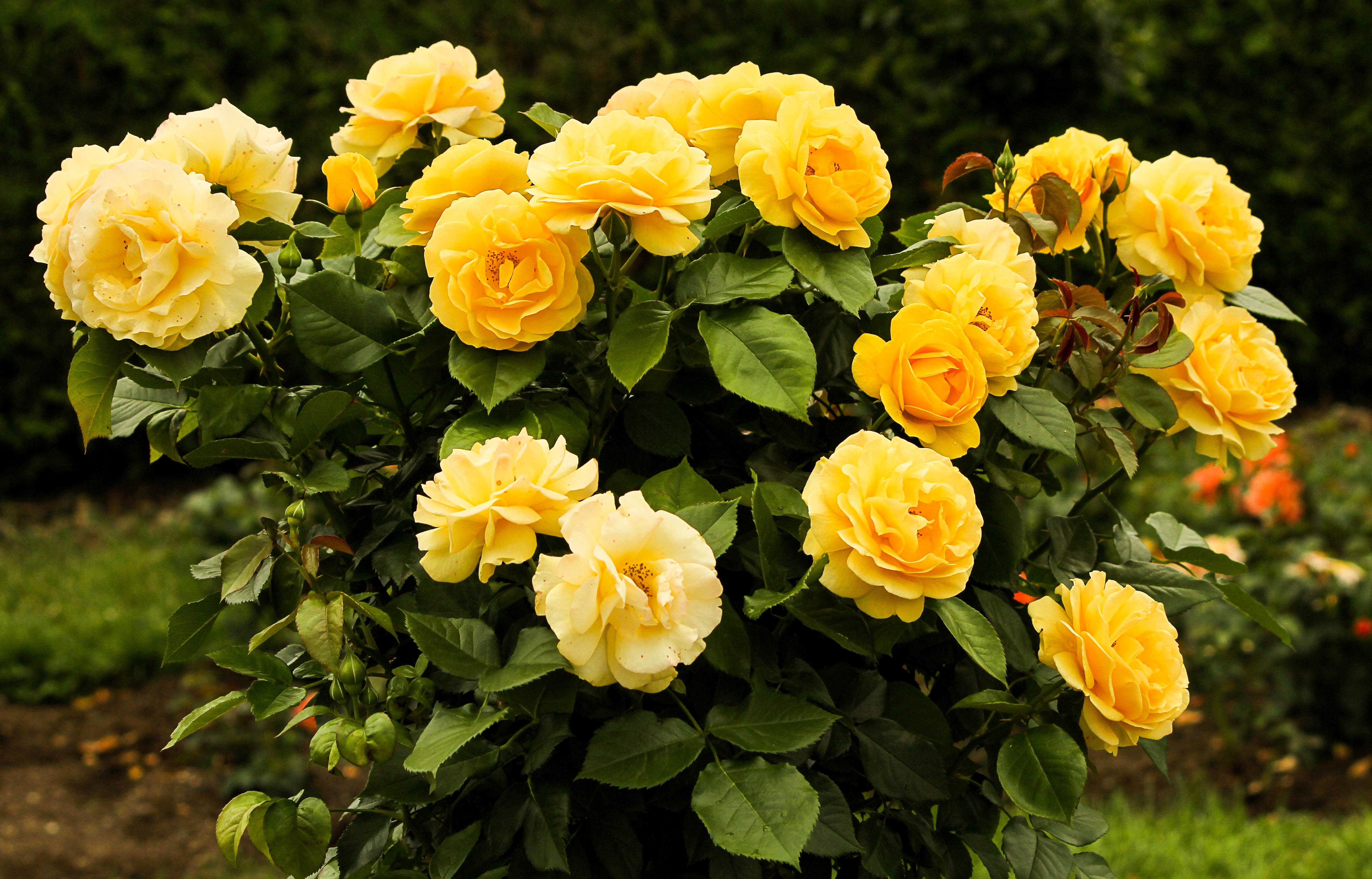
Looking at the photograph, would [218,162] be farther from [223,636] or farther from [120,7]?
[120,7]

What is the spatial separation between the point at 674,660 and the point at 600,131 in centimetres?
45

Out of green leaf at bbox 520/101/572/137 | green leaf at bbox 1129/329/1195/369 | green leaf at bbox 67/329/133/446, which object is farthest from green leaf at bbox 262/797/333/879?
green leaf at bbox 1129/329/1195/369

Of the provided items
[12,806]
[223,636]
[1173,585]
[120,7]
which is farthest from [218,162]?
[120,7]

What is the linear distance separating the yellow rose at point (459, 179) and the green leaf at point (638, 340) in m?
0.17

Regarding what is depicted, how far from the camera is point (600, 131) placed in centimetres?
94

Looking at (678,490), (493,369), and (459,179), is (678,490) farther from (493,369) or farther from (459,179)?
(459,179)

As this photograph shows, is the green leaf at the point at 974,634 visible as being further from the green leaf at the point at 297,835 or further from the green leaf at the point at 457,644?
the green leaf at the point at 297,835

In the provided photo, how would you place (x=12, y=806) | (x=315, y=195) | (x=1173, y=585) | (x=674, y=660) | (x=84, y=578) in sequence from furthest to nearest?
(x=315, y=195)
(x=84, y=578)
(x=12, y=806)
(x=1173, y=585)
(x=674, y=660)

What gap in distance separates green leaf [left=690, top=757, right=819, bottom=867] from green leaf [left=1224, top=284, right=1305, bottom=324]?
0.75m

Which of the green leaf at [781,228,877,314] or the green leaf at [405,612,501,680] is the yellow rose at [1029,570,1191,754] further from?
the green leaf at [405,612,501,680]

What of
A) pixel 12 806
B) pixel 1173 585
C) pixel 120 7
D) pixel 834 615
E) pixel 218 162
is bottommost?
pixel 12 806

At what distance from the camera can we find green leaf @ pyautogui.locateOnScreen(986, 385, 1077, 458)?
943mm

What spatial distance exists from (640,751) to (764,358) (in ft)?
1.06

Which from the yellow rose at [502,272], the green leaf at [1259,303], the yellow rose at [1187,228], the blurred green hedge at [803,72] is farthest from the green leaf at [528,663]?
the blurred green hedge at [803,72]
